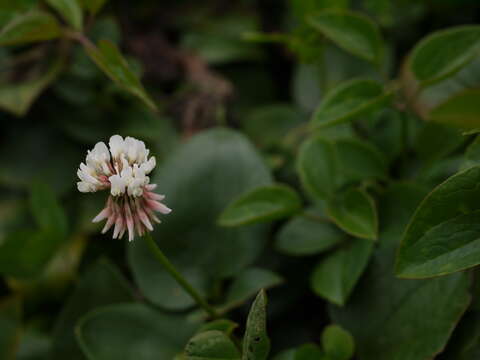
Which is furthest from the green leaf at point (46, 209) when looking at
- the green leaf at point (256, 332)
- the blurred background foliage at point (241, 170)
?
the green leaf at point (256, 332)

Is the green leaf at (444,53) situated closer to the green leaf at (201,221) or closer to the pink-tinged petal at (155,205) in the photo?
the green leaf at (201,221)

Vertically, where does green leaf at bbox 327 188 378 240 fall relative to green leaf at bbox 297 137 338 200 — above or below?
below

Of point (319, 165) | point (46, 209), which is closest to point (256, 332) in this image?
point (319, 165)

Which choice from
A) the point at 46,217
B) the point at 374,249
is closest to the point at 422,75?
the point at 374,249

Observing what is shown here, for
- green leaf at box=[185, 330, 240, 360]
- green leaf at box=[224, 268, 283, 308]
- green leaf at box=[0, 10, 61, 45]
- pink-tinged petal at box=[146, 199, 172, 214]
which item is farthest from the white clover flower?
green leaf at box=[0, 10, 61, 45]

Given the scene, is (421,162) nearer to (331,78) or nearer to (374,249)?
(374,249)

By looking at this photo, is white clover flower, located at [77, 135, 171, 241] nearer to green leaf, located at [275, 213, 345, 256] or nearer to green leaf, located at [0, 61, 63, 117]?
green leaf, located at [275, 213, 345, 256]
